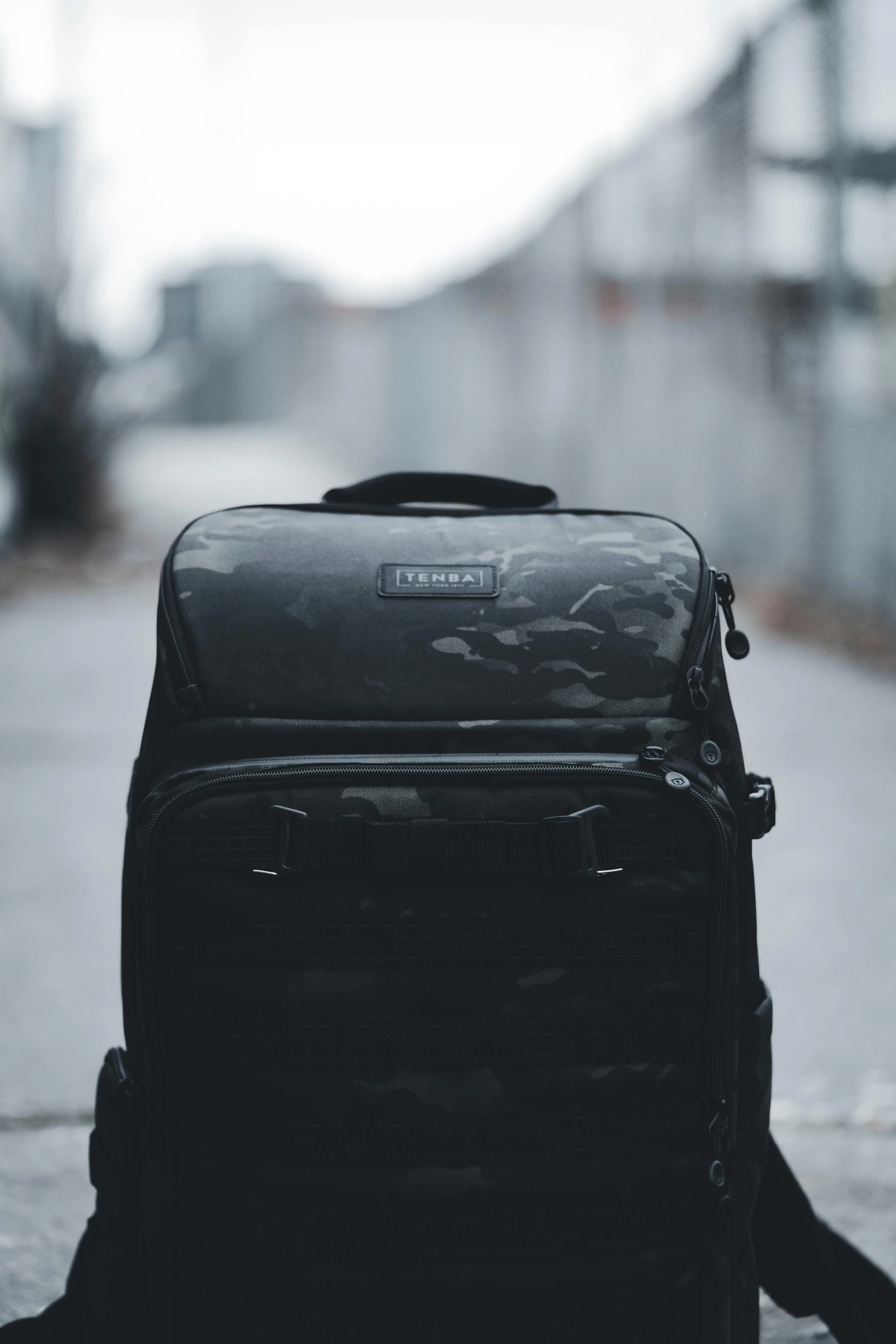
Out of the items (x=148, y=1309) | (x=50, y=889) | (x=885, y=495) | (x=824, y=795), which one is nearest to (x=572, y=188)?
(x=885, y=495)

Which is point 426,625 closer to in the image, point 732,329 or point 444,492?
point 444,492

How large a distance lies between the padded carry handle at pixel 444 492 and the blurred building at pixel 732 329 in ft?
10.0

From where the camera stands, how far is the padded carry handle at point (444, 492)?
1311mm

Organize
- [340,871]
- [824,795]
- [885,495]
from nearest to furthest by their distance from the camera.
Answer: [340,871] < [824,795] < [885,495]

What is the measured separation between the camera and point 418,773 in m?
1.05

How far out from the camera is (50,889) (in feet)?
8.40

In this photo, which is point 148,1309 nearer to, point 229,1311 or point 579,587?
point 229,1311

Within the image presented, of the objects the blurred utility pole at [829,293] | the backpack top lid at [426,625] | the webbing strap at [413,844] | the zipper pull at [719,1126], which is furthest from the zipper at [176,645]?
the blurred utility pole at [829,293]

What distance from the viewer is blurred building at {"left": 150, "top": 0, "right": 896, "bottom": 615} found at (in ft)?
13.6

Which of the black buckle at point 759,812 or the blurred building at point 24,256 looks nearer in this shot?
the black buckle at point 759,812

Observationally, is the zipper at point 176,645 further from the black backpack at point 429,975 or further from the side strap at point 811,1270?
the side strap at point 811,1270

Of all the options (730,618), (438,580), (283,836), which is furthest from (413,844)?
(730,618)

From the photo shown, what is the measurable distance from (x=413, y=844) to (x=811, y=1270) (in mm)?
633

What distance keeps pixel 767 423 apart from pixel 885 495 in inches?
39.4
